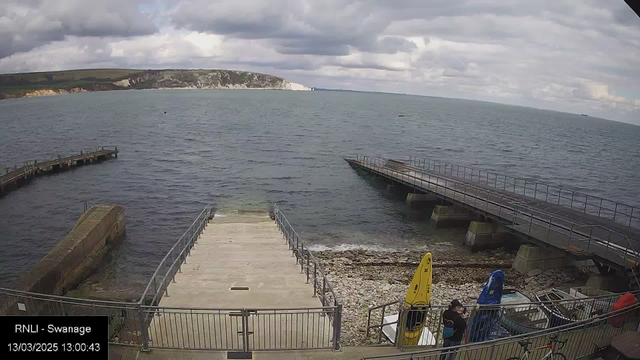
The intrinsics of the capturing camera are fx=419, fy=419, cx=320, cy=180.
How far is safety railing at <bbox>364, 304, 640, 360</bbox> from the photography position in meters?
8.32

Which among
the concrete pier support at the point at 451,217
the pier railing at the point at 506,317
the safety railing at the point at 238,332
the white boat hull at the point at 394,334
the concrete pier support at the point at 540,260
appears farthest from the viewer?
the concrete pier support at the point at 451,217

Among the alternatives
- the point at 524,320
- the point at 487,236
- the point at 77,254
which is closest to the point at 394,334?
the point at 524,320

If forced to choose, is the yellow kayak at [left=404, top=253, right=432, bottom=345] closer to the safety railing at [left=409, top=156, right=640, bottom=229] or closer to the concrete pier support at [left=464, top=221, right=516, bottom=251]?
the concrete pier support at [left=464, top=221, right=516, bottom=251]

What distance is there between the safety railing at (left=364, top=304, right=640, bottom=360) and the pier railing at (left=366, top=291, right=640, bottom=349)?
713 mm

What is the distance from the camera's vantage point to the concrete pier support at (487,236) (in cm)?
2669

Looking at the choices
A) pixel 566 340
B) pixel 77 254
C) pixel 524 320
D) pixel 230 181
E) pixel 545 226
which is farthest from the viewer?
pixel 230 181

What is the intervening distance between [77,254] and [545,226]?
25457mm

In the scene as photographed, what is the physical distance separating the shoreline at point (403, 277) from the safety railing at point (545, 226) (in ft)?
6.23

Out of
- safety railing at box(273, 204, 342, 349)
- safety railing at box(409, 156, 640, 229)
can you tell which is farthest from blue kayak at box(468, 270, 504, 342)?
safety railing at box(409, 156, 640, 229)

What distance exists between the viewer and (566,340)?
8.20 meters

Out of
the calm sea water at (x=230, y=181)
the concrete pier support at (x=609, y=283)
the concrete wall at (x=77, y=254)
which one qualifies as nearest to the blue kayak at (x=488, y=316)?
the concrete pier support at (x=609, y=283)

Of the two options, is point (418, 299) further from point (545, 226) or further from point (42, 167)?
point (42, 167)

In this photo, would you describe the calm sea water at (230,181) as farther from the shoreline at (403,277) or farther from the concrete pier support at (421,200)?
the shoreline at (403,277)

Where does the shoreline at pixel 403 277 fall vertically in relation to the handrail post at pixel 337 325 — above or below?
below
